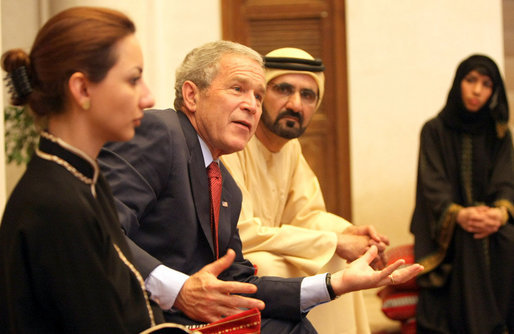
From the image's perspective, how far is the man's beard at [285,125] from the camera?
12.4ft

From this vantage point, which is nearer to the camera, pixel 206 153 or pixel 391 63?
pixel 206 153

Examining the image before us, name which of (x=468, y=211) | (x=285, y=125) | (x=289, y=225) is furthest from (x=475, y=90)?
(x=289, y=225)

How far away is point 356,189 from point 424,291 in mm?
1693

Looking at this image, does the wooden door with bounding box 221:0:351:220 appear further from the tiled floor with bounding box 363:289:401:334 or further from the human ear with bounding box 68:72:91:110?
the human ear with bounding box 68:72:91:110

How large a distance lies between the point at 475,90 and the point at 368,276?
131 inches

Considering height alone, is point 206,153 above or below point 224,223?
above

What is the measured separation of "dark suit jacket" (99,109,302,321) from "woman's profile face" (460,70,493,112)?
3253 millimetres

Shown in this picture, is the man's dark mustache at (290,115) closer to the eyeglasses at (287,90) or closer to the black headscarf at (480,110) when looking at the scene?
the eyeglasses at (287,90)

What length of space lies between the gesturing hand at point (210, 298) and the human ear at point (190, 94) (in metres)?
0.80

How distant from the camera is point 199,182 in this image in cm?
248

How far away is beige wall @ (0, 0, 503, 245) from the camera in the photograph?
6.41m

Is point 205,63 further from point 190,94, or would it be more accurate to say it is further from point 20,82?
point 20,82

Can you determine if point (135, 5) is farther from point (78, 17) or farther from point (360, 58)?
point (78, 17)

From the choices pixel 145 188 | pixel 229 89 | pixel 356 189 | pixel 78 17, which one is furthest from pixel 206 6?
pixel 78 17
